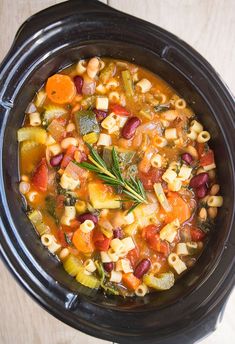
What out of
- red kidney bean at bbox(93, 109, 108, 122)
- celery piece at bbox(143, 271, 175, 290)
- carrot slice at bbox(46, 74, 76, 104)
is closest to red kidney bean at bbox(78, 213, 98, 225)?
celery piece at bbox(143, 271, 175, 290)

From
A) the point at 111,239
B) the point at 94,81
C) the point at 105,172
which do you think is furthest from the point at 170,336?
the point at 94,81

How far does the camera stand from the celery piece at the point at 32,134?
3.31 m

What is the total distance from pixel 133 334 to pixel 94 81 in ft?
4.88

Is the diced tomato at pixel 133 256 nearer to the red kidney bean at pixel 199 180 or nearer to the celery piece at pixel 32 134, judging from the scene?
the red kidney bean at pixel 199 180

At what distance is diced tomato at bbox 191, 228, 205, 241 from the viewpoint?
3.27 meters

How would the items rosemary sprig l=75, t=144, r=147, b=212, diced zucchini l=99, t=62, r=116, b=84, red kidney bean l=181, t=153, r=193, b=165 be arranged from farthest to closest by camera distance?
1. diced zucchini l=99, t=62, r=116, b=84
2. red kidney bean l=181, t=153, r=193, b=165
3. rosemary sprig l=75, t=144, r=147, b=212

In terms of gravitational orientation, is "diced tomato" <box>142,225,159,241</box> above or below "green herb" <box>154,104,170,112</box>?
below

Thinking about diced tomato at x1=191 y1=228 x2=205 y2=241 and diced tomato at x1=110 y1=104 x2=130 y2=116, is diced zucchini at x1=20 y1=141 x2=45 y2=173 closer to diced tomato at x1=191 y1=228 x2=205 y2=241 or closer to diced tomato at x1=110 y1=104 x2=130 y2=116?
diced tomato at x1=110 y1=104 x2=130 y2=116

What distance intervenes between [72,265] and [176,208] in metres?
0.70

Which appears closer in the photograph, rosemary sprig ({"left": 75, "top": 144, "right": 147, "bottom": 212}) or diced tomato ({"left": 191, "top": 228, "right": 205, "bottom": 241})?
rosemary sprig ({"left": 75, "top": 144, "right": 147, "bottom": 212})

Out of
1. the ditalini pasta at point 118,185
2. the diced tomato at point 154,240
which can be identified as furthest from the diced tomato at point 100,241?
the diced tomato at point 154,240

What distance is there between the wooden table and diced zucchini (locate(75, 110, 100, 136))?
66 cm

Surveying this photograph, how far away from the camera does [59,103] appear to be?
132 inches

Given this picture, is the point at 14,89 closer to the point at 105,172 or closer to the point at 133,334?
the point at 105,172
